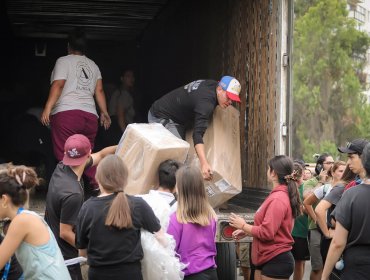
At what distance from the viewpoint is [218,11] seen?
8.98 meters

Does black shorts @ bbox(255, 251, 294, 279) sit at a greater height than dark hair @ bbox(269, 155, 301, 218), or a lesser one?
lesser

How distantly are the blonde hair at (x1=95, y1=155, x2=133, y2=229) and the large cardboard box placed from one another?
201 cm

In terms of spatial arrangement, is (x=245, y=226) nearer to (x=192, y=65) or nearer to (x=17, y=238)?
(x=17, y=238)

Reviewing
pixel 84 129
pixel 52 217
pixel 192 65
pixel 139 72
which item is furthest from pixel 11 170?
pixel 139 72

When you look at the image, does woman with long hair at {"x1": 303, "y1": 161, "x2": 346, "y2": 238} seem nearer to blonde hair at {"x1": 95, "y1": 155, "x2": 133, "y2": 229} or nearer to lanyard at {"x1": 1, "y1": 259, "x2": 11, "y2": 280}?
blonde hair at {"x1": 95, "y1": 155, "x2": 133, "y2": 229}

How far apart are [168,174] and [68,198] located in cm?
74

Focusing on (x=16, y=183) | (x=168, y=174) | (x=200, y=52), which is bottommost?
(x=168, y=174)

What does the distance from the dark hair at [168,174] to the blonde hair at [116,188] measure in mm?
693

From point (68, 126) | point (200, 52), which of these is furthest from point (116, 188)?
point (200, 52)

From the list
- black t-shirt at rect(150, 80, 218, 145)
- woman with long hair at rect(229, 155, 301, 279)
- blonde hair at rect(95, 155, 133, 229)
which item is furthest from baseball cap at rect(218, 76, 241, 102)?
blonde hair at rect(95, 155, 133, 229)

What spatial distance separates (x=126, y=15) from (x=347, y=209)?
687cm

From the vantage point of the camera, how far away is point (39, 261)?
3979 millimetres

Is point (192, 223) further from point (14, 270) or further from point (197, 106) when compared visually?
point (197, 106)

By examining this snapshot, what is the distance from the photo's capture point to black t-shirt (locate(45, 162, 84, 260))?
487 centimetres
